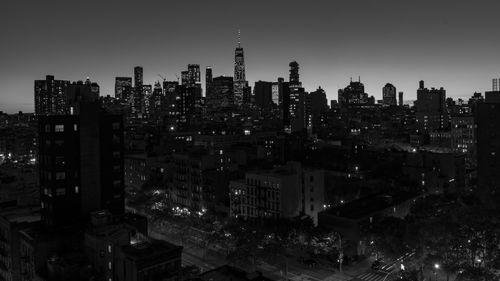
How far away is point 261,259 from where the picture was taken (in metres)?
49.8

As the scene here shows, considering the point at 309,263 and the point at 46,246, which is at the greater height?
the point at 46,246

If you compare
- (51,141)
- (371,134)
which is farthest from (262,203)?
(371,134)

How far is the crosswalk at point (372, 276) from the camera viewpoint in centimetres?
4705

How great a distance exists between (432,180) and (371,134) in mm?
100331

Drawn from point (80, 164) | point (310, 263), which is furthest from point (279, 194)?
point (80, 164)

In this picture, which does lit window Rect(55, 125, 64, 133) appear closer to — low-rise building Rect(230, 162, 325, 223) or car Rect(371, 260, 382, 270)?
low-rise building Rect(230, 162, 325, 223)

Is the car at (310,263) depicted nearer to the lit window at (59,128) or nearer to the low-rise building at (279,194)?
the low-rise building at (279,194)

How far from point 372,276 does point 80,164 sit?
32.3 m

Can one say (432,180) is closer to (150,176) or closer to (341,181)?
(341,181)

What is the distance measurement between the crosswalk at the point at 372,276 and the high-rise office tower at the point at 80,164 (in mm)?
27119

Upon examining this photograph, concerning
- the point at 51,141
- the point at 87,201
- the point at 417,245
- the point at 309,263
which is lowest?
the point at 309,263

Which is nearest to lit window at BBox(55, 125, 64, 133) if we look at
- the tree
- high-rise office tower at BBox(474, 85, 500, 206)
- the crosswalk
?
the crosswalk

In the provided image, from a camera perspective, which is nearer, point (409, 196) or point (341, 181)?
point (409, 196)

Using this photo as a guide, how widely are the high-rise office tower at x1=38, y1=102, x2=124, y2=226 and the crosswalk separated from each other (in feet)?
89.0
